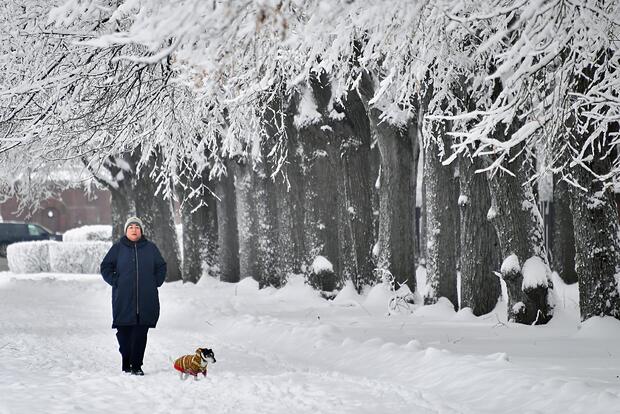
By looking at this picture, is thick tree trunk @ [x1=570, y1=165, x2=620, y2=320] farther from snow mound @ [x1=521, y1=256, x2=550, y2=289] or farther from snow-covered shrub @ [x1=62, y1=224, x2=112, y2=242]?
snow-covered shrub @ [x1=62, y1=224, x2=112, y2=242]

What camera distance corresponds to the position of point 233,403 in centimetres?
755

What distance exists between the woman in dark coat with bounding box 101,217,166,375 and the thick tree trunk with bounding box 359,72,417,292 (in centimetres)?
681

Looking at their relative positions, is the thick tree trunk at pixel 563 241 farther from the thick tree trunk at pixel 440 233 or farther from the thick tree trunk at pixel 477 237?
the thick tree trunk at pixel 477 237

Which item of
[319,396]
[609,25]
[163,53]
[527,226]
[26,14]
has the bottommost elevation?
[319,396]

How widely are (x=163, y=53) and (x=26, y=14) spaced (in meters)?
7.12

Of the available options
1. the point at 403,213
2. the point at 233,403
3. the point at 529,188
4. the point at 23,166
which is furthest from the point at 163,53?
the point at 23,166

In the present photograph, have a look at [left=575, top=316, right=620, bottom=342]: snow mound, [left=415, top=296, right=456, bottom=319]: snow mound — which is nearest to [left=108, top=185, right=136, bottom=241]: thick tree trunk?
[left=415, top=296, right=456, bottom=319]: snow mound

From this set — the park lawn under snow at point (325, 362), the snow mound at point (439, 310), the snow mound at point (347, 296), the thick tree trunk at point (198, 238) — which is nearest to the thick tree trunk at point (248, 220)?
the thick tree trunk at point (198, 238)

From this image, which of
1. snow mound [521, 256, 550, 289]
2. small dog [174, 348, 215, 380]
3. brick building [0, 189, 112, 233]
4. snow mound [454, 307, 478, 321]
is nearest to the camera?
small dog [174, 348, 215, 380]

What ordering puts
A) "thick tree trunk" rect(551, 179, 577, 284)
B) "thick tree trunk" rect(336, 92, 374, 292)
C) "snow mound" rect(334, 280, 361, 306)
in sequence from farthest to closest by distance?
"thick tree trunk" rect(551, 179, 577, 284)
"thick tree trunk" rect(336, 92, 374, 292)
"snow mound" rect(334, 280, 361, 306)

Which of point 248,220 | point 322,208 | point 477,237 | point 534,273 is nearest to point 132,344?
point 534,273

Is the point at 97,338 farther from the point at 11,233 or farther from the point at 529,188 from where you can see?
the point at 11,233

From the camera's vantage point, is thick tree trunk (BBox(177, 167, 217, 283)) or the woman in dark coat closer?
the woman in dark coat

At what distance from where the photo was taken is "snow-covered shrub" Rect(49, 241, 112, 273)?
3269 centimetres
